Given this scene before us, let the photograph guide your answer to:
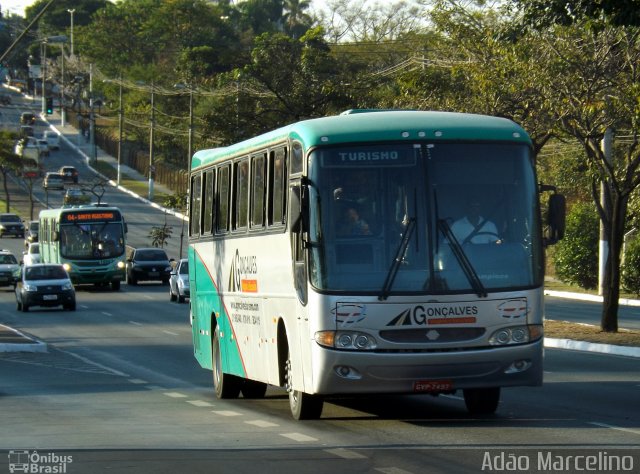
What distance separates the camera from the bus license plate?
12.9 m

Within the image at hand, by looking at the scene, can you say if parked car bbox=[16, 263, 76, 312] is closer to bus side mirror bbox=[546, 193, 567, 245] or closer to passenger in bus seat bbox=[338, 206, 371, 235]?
passenger in bus seat bbox=[338, 206, 371, 235]

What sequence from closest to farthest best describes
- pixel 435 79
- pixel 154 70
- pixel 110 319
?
pixel 435 79 < pixel 110 319 < pixel 154 70

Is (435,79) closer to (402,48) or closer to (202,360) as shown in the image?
(202,360)

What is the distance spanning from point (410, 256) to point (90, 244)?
41.3 metres

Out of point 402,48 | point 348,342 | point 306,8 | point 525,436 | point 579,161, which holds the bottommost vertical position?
point 525,436

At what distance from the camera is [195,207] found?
19.9 m

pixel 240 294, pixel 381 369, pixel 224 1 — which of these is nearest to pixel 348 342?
pixel 381 369

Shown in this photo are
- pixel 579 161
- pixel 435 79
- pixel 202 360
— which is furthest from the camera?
pixel 579 161

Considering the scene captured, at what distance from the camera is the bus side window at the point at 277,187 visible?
14.5 m

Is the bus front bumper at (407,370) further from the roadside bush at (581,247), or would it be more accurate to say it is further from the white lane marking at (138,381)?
the roadside bush at (581,247)

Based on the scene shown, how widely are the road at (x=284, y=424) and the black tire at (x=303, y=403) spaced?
0.47 feet

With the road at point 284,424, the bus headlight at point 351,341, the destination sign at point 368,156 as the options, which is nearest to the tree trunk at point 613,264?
the road at point 284,424

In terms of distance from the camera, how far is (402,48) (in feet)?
276

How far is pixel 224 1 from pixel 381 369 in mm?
168595
